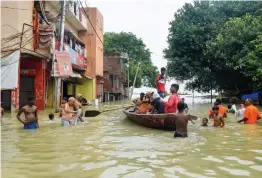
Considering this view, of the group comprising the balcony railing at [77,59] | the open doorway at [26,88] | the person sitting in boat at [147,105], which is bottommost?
the person sitting in boat at [147,105]

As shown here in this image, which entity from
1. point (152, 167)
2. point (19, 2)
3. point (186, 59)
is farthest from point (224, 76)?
point (152, 167)

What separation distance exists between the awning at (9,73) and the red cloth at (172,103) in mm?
8640

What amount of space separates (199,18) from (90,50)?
38.5ft

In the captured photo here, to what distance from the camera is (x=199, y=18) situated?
111ft

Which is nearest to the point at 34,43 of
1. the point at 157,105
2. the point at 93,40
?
the point at 157,105

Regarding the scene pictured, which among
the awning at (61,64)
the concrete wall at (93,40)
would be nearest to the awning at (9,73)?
the awning at (61,64)

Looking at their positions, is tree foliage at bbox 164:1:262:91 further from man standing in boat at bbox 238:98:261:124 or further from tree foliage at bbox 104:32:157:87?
tree foliage at bbox 104:32:157:87

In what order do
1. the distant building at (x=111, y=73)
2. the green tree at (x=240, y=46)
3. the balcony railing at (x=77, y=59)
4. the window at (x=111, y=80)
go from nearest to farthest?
the balcony railing at (x=77, y=59)
the green tree at (x=240, y=46)
the distant building at (x=111, y=73)
the window at (x=111, y=80)

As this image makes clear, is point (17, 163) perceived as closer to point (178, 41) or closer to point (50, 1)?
point (50, 1)

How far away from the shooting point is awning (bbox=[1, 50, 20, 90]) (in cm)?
1566

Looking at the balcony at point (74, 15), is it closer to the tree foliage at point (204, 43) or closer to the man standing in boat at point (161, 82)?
the tree foliage at point (204, 43)

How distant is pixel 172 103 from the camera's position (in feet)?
32.7

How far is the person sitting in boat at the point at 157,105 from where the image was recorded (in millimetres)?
11023

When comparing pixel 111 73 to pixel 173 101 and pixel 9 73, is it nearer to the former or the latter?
pixel 9 73
